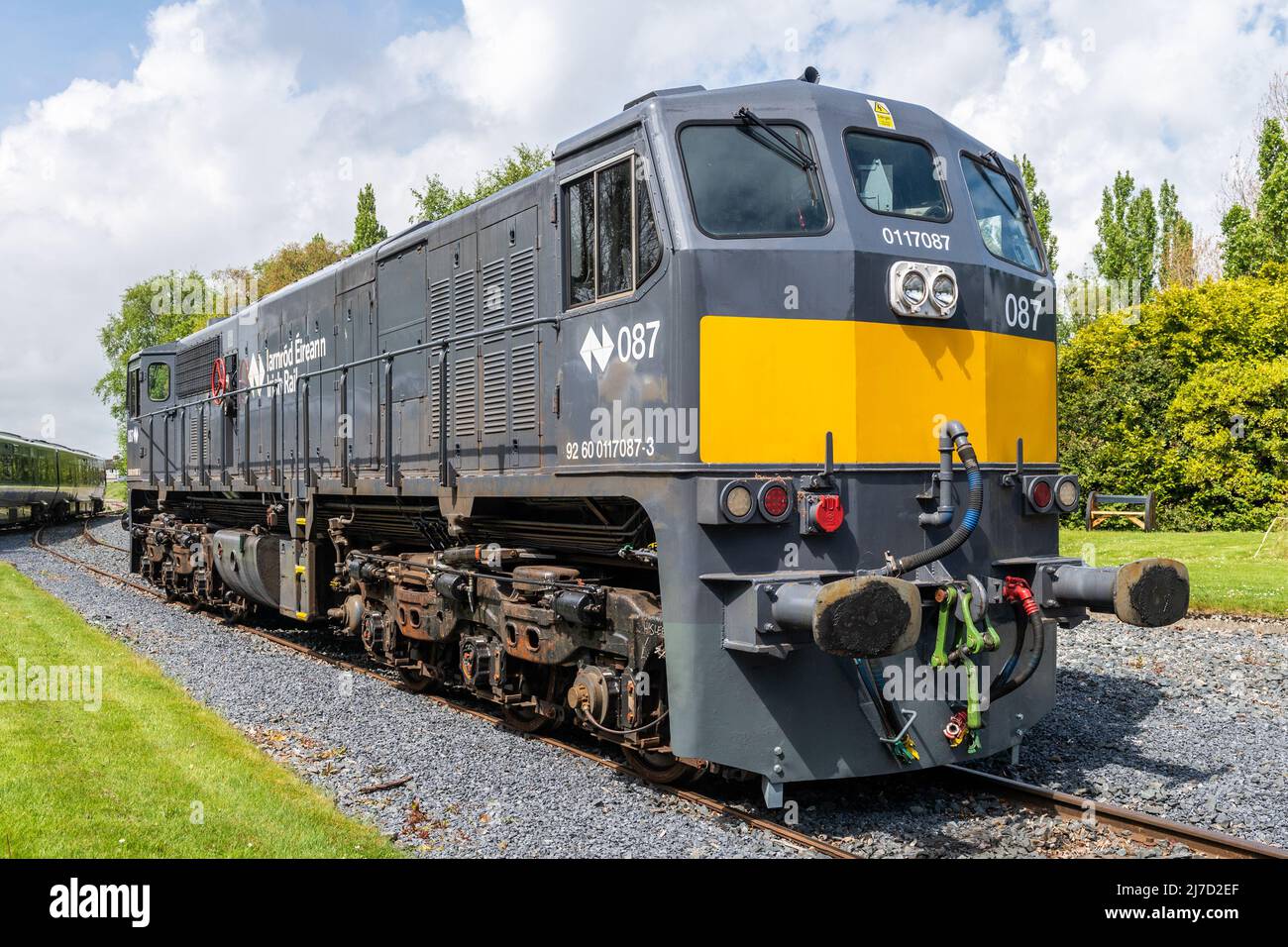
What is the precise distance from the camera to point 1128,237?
3950 centimetres

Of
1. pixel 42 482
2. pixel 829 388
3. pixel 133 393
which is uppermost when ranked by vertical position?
pixel 133 393

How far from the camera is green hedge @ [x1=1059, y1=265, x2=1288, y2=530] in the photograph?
26.0 meters

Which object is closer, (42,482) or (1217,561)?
(1217,561)

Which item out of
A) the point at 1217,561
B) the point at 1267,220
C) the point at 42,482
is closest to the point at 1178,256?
the point at 1267,220

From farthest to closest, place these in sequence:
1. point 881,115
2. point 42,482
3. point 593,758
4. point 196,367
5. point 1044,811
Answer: point 42,482
point 196,367
point 593,758
point 881,115
point 1044,811

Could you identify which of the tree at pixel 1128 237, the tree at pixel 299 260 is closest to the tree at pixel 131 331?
the tree at pixel 299 260

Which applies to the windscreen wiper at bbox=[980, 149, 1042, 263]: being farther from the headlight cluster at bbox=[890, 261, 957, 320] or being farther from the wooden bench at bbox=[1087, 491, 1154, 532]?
the wooden bench at bbox=[1087, 491, 1154, 532]

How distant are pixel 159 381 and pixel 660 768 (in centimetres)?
1412

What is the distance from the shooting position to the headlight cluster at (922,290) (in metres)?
6.09

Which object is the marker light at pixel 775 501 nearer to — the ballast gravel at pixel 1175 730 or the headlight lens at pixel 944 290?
the headlight lens at pixel 944 290

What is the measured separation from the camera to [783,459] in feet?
19.4

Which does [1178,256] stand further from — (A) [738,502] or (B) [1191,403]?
(A) [738,502]
